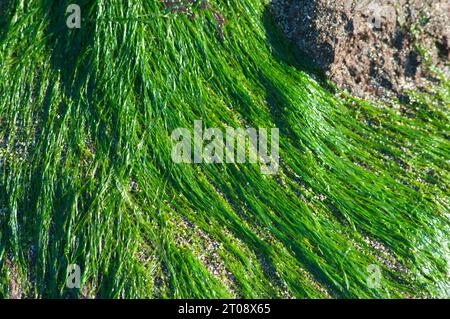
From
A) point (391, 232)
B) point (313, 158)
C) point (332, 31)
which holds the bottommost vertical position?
point (391, 232)

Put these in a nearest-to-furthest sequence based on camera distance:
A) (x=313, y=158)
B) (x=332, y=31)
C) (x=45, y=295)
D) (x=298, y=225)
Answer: (x=45, y=295), (x=298, y=225), (x=313, y=158), (x=332, y=31)

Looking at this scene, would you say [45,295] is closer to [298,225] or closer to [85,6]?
[298,225]

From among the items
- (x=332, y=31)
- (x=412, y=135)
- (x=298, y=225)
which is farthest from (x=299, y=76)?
(x=298, y=225)

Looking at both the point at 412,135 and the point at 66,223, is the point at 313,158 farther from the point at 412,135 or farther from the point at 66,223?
the point at 66,223

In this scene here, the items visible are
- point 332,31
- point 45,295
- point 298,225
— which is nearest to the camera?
point 45,295

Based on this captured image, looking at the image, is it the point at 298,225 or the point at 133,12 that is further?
the point at 133,12

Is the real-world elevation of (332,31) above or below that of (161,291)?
above

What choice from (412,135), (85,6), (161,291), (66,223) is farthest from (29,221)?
(412,135)
